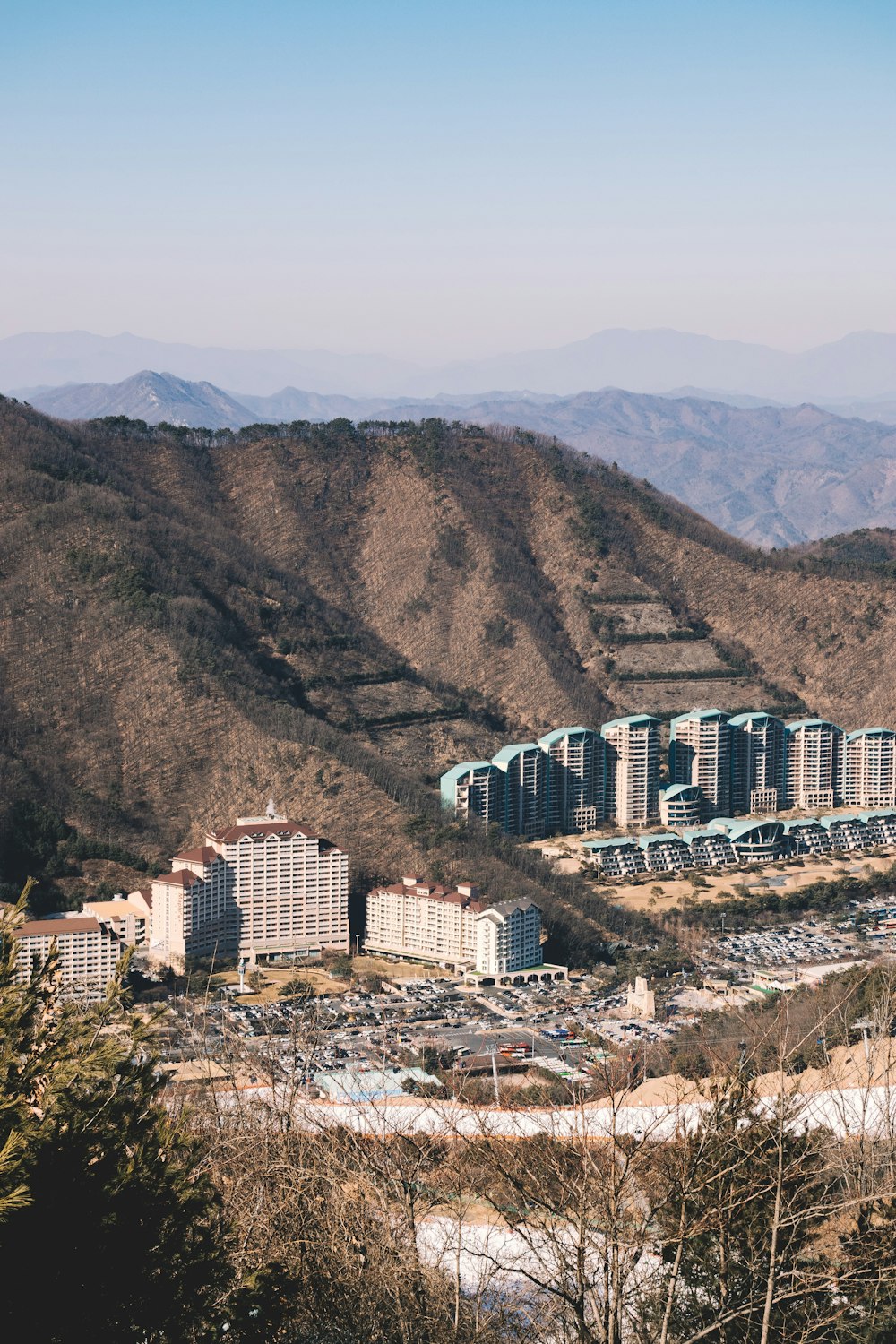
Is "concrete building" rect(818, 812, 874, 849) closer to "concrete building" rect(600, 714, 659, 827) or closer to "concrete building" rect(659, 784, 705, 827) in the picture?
"concrete building" rect(659, 784, 705, 827)

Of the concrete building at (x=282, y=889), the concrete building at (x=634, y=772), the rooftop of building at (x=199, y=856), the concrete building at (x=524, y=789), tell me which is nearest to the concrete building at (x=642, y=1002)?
the concrete building at (x=282, y=889)

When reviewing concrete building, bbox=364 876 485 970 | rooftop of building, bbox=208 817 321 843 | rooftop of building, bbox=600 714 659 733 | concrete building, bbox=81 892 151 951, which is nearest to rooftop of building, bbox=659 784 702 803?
rooftop of building, bbox=600 714 659 733

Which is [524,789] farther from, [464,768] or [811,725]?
[811,725]

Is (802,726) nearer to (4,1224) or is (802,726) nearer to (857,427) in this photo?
(4,1224)

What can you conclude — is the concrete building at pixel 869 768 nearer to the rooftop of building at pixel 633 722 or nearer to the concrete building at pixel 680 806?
the concrete building at pixel 680 806

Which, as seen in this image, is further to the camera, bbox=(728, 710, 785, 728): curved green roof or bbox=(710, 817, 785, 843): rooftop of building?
bbox=(728, 710, 785, 728): curved green roof

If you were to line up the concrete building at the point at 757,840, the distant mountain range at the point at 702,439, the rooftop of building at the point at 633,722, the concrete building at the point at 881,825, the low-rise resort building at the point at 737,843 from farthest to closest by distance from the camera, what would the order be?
the distant mountain range at the point at 702,439
the rooftop of building at the point at 633,722
the concrete building at the point at 881,825
the concrete building at the point at 757,840
the low-rise resort building at the point at 737,843

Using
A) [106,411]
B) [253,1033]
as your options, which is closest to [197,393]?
[106,411]
